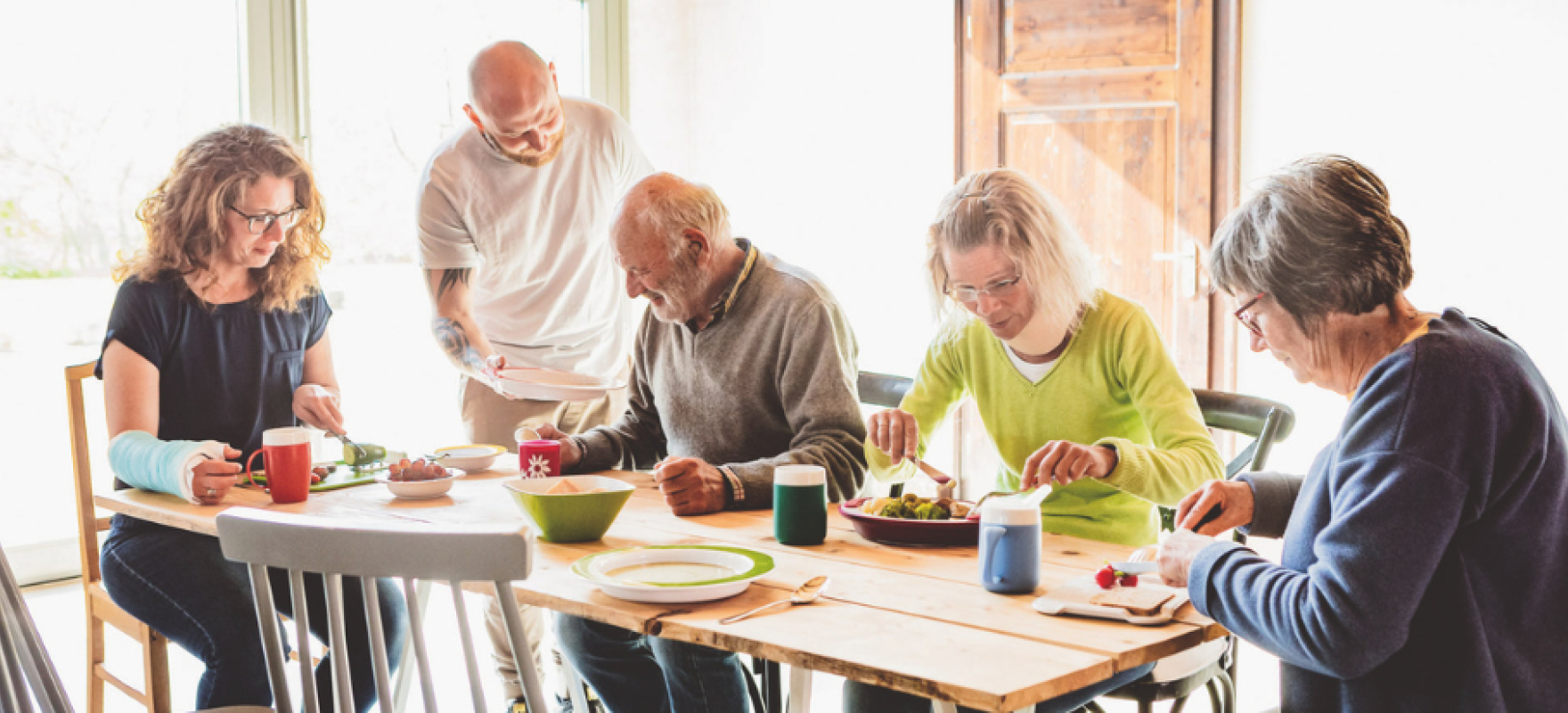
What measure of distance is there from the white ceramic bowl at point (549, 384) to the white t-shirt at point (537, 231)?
9.6 inches

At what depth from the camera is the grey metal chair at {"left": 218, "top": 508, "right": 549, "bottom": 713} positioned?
1092 mm

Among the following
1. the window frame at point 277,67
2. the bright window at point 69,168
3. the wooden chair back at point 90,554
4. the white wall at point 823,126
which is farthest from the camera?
the white wall at point 823,126

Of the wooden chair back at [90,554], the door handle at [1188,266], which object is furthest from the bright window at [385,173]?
the door handle at [1188,266]

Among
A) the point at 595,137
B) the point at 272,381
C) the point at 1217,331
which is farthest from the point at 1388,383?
the point at 1217,331

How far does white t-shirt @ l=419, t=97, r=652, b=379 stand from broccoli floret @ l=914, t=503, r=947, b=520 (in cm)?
154

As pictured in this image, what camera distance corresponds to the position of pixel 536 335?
310 cm

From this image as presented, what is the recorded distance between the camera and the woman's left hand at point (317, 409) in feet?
7.59

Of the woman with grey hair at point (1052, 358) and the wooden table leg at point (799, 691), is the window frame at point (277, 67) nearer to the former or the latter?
the woman with grey hair at point (1052, 358)

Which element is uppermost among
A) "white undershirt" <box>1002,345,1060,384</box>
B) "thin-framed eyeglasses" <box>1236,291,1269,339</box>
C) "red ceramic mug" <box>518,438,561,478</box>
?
"thin-framed eyeglasses" <box>1236,291,1269,339</box>

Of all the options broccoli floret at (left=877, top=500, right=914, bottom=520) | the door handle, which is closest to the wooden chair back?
broccoli floret at (left=877, top=500, right=914, bottom=520)

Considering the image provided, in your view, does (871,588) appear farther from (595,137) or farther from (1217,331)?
(1217,331)

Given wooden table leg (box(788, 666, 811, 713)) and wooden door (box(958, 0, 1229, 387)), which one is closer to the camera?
wooden table leg (box(788, 666, 811, 713))

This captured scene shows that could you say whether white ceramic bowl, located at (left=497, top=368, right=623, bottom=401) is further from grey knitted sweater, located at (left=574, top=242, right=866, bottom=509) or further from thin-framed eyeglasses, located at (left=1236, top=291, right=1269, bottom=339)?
thin-framed eyeglasses, located at (left=1236, top=291, right=1269, bottom=339)

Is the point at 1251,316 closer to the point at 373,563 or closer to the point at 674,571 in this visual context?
the point at 674,571
